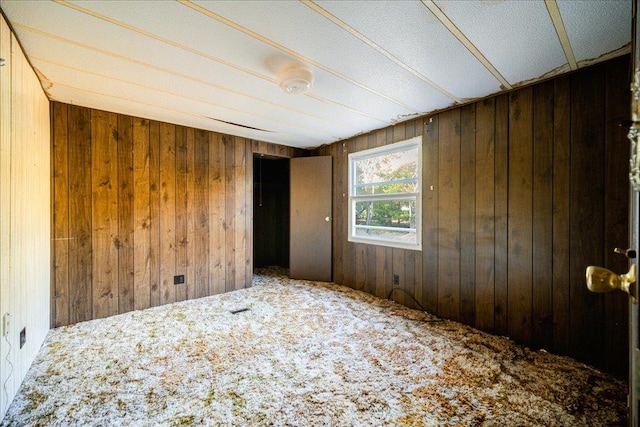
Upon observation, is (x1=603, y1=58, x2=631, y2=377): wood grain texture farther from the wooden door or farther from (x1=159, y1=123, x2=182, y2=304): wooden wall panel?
(x1=159, y1=123, x2=182, y2=304): wooden wall panel

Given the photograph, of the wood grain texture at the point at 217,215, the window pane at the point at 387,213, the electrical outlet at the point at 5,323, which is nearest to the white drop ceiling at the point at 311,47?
the wood grain texture at the point at 217,215

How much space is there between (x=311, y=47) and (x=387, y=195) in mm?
1969

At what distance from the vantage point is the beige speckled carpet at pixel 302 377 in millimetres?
1388

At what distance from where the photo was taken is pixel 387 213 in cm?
327

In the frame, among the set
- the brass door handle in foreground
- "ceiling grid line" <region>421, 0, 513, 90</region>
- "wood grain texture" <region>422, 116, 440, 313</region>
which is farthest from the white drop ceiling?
the brass door handle in foreground

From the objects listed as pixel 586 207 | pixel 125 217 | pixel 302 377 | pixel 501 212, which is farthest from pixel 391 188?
pixel 125 217

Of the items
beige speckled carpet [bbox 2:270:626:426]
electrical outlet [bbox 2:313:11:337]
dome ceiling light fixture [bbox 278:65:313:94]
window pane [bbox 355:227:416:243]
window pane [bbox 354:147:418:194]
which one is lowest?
beige speckled carpet [bbox 2:270:626:426]

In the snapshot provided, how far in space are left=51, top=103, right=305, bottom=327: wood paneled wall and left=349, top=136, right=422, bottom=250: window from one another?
4.91ft

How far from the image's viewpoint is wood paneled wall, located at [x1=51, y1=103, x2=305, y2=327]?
2.48 metres

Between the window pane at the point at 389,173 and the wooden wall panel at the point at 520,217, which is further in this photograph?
the window pane at the point at 389,173

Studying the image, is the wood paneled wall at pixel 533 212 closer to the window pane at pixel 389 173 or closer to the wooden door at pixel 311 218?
the window pane at pixel 389 173

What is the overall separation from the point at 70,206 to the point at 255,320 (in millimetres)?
2022

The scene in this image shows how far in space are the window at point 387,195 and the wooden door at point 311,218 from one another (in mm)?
449

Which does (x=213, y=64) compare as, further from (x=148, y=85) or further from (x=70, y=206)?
(x=70, y=206)
